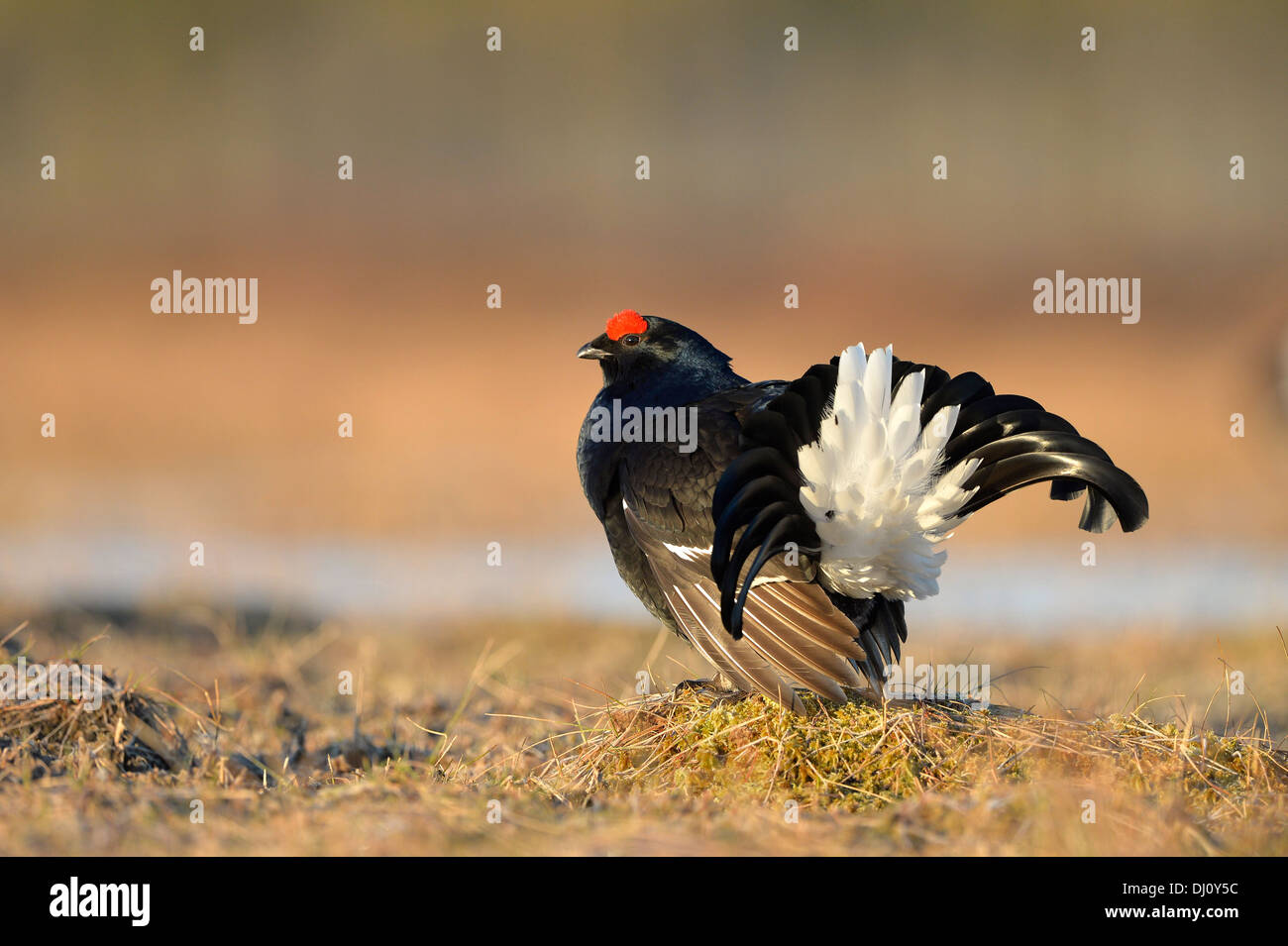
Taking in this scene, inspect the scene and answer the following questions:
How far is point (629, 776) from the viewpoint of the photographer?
4078 millimetres

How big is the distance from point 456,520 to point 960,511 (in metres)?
10.0

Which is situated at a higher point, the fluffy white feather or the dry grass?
the fluffy white feather

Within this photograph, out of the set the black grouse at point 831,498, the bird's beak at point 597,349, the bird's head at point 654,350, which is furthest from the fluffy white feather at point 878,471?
the bird's beak at point 597,349

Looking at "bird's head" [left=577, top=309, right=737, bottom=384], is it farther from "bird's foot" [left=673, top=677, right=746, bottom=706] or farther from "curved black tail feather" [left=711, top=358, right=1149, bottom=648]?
"bird's foot" [left=673, top=677, right=746, bottom=706]

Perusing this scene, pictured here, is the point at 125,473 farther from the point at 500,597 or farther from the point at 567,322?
the point at 500,597

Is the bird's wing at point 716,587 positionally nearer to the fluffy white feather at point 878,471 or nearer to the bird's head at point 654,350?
the fluffy white feather at point 878,471

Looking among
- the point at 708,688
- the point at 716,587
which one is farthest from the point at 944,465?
the point at 708,688

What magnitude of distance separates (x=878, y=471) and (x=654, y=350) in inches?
55.9

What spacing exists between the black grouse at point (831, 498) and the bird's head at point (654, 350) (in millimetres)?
719

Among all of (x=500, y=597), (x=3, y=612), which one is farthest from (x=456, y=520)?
(x=3, y=612)

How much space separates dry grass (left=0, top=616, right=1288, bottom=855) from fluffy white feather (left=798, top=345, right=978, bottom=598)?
1.89 ft

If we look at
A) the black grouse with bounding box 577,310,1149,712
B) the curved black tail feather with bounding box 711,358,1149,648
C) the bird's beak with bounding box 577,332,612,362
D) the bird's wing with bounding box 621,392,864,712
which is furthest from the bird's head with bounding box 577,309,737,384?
the curved black tail feather with bounding box 711,358,1149,648

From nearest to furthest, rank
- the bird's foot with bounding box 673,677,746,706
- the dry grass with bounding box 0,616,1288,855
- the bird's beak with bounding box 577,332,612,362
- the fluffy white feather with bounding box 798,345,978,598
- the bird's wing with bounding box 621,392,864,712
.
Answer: the dry grass with bounding box 0,616,1288,855
the bird's wing with bounding box 621,392,864,712
the fluffy white feather with bounding box 798,345,978,598
the bird's foot with bounding box 673,677,746,706
the bird's beak with bounding box 577,332,612,362

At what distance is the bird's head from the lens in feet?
16.5
